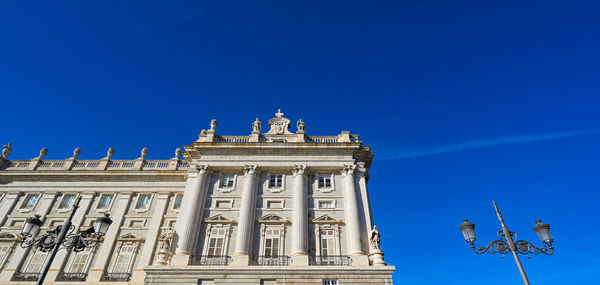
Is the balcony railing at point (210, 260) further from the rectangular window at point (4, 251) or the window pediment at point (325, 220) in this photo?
the rectangular window at point (4, 251)

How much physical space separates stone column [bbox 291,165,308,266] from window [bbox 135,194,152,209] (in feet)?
44.6

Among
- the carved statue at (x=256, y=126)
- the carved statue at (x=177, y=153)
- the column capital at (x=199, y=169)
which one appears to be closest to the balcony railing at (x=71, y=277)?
the column capital at (x=199, y=169)

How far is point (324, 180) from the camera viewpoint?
88.8 ft

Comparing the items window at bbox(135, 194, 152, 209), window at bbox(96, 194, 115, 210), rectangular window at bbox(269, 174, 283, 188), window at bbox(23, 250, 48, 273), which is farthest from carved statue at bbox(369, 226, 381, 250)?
window at bbox(23, 250, 48, 273)

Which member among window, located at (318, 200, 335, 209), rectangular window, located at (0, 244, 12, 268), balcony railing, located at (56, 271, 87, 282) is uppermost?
window, located at (318, 200, 335, 209)

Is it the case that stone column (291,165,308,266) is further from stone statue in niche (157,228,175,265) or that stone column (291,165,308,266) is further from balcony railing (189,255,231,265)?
stone statue in niche (157,228,175,265)

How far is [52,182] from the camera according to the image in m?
30.9

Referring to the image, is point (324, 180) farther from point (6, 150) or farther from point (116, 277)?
point (6, 150)

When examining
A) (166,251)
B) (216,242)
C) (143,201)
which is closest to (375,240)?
(216,242)

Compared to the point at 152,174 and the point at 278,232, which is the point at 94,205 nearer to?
the point at 152,174

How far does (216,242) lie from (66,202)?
1623cm

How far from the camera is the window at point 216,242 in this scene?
2300cm

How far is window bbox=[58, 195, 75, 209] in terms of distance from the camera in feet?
96.8

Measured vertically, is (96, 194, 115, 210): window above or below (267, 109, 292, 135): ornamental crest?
below
